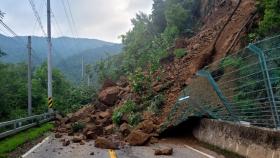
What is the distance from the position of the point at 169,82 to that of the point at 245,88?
42.7ft

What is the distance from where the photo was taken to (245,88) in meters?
10.9

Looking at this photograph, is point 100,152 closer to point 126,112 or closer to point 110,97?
point 126,112

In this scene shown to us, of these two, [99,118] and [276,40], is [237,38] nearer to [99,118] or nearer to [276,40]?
[99,118]

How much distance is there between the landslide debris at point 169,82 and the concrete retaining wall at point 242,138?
7.86 ft

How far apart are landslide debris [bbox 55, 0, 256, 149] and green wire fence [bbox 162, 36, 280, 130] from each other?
280 centimetres

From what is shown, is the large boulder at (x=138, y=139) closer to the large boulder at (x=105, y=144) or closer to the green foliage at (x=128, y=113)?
the large boulder at (x=105, y=144)

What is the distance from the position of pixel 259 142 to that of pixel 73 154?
18.0 feet

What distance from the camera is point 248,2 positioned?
25.9 m

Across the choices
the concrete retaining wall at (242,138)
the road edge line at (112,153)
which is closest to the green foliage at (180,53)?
the concrete retaining wall at (242,138)

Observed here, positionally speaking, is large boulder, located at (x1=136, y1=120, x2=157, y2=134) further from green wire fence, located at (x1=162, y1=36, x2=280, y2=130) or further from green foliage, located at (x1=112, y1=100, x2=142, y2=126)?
green foliage, located at (x1=112, y1=100, x2=142, y2=126)

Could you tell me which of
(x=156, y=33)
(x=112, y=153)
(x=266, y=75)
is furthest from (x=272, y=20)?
(x=156, y=33)

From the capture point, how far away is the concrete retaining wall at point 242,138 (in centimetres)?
987

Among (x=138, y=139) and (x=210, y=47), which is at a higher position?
(x=210, y=47)

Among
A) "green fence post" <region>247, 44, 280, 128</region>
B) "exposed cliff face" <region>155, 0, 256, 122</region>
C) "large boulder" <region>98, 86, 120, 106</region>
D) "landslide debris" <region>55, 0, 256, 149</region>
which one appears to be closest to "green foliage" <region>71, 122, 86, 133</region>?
"landslide debris" <region>55, 0, 256, 149</region>
